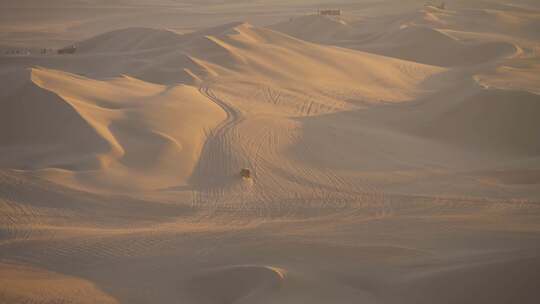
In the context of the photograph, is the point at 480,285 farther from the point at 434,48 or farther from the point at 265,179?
the point at 434,48

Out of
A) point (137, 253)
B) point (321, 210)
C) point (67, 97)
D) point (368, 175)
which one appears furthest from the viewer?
point (67, 97)

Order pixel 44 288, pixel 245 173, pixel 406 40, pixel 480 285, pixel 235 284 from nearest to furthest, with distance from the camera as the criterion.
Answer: pixel 480 285 → pixel 44 288 → pixel 235 284 → pixel 245 173 → pixel 406 40

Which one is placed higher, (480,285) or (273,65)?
(480,285)

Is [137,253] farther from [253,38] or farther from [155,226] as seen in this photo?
[253,38]

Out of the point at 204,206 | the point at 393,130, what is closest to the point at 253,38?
the point at 393,130

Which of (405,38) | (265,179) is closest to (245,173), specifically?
(265,179)

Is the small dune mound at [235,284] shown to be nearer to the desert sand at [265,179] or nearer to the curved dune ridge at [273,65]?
the desert sand at [265,179]
